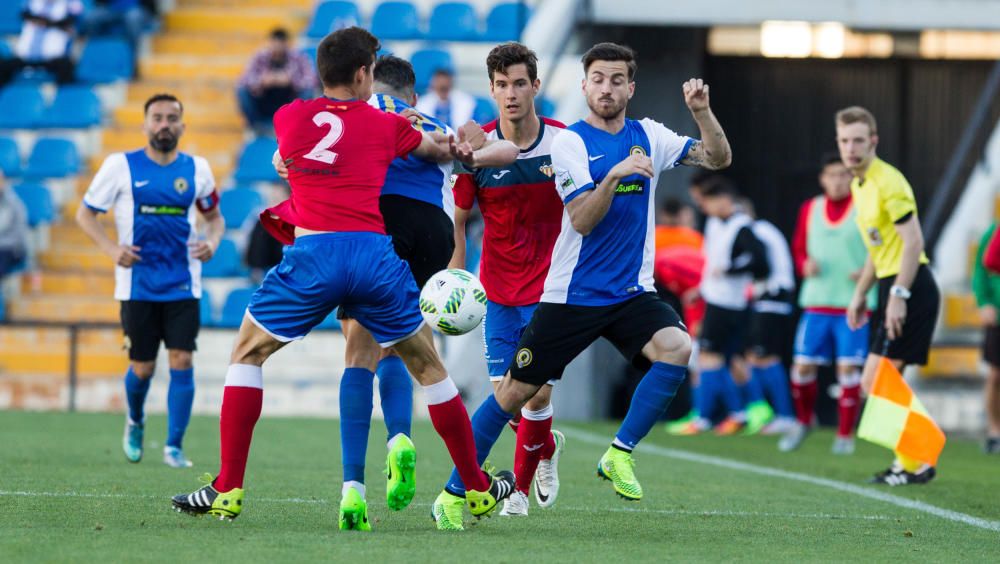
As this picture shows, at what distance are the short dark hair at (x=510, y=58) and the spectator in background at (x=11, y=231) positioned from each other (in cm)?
982

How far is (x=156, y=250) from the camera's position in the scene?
973 cm

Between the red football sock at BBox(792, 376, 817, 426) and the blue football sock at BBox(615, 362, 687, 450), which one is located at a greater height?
the blue football sock at BBox(615, 362, 687, 450)

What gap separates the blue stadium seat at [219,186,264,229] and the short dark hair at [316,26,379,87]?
10546mm

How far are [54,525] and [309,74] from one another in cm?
1113

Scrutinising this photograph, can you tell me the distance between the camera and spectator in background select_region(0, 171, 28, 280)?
15750 mm

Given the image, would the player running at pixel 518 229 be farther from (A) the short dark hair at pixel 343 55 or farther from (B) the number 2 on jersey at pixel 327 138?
(B) the number 2 on jersey at pixel 327 138

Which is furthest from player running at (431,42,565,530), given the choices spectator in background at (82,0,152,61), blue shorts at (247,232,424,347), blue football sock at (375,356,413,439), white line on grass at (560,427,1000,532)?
spectator in background at (82,0,152,61)

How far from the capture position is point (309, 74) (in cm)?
1700

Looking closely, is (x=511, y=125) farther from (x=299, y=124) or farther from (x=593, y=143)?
(x=299, y=124)

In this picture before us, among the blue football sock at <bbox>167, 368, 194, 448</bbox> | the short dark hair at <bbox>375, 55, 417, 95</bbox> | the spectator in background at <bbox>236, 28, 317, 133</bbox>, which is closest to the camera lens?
the short dark hair at <bbox>375, 55, 417, 95</bbox>

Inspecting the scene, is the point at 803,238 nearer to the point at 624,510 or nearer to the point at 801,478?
the point at 801,478

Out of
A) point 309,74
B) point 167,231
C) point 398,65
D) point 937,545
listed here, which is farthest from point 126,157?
point 309,74

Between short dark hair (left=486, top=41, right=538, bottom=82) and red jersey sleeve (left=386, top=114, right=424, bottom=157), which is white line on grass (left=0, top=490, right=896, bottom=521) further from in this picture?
short dark hair (left=486, top=41, right=538, bottom=82)

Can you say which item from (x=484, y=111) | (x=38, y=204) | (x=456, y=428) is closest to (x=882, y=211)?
(x=456, y=428)
